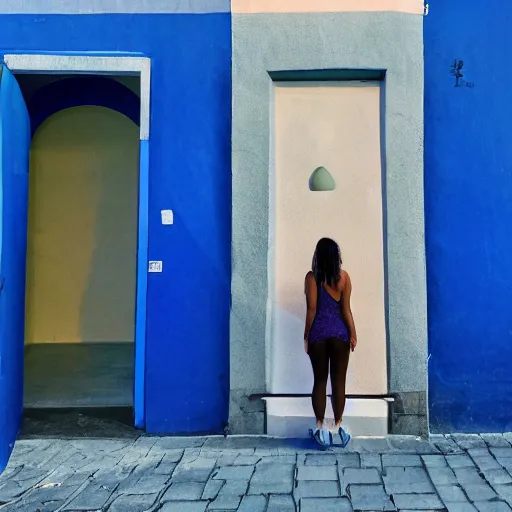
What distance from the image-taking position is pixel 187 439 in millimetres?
4297

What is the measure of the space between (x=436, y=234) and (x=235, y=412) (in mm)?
2191

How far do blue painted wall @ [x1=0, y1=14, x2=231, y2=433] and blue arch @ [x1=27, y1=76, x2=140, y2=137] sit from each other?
59.7 inches

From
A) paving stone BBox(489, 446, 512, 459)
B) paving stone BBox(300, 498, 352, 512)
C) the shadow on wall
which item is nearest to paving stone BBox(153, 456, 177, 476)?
paving stone BBox(300, 498, 352, 512)

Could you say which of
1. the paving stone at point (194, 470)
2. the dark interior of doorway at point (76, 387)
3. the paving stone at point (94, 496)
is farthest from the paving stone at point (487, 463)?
the dark interior of doorway at point (76, 387)

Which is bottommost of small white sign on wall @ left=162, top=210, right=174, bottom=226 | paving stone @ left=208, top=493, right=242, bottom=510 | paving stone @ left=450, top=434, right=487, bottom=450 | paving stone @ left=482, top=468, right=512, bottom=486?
paving stone @ left=208, top=493, right=242, bottom=510

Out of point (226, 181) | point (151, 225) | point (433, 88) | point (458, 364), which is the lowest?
point (458, 364)

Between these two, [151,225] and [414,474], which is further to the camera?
[151,225]

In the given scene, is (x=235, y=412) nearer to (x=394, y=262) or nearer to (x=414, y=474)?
(x=414, y=474)

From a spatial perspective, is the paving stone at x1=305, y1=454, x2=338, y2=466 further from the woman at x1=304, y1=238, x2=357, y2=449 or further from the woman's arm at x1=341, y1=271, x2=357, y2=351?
the woman's arm at x1=341, y1=271, x2=357, y2=351

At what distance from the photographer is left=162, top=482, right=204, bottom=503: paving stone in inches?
130

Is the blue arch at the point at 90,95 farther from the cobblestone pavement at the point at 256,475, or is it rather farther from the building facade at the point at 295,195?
the cobblestone pavement at the point at 256,475

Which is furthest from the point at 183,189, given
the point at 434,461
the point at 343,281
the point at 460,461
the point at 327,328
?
the point at 460,461

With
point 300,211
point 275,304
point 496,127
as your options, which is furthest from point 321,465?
point 496,127

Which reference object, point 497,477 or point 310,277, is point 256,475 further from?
point 497,477
